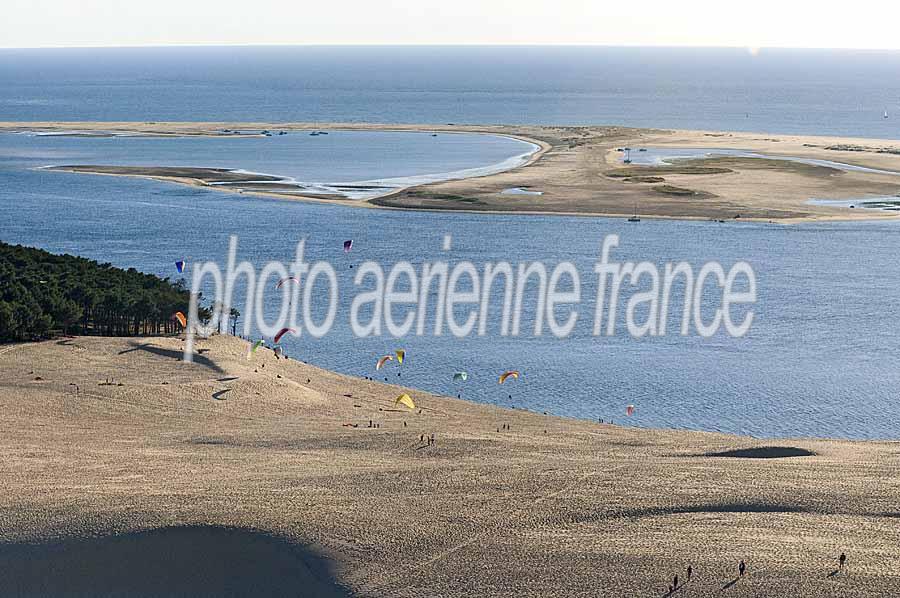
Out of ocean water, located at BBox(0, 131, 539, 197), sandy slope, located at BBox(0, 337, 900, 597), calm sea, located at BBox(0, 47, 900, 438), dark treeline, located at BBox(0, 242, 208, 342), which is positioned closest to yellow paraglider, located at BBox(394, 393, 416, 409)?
sandy slope, located at BBox(0, 337, 900, 597)

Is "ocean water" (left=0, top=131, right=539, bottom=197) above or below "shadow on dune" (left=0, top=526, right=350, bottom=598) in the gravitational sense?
above

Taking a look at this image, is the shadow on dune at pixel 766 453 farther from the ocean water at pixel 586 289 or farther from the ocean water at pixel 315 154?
the ocean water at pixel 315 154

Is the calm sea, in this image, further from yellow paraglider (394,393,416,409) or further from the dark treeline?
the dark treeline

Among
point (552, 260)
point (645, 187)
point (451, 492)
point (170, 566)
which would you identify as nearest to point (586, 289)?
point (552, 260)

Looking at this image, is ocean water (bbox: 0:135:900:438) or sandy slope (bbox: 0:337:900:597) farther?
ocean water (bbox: 0:135:900:438)

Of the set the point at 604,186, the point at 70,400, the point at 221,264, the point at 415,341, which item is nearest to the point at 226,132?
the point at 604,186

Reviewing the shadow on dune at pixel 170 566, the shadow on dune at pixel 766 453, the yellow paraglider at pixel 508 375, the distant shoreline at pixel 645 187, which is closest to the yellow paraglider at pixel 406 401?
the yellow paraglider at pixel 508 375

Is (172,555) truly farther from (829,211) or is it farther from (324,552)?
(829,211)

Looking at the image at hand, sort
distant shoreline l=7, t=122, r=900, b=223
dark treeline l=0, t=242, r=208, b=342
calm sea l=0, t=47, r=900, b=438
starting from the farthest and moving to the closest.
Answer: distant shoreline l=7, t=122, r=900, b=223 → dark treeline l=0, t=242, r=208, b=342 → calm sea l=0, t=47, r=900, b=438
